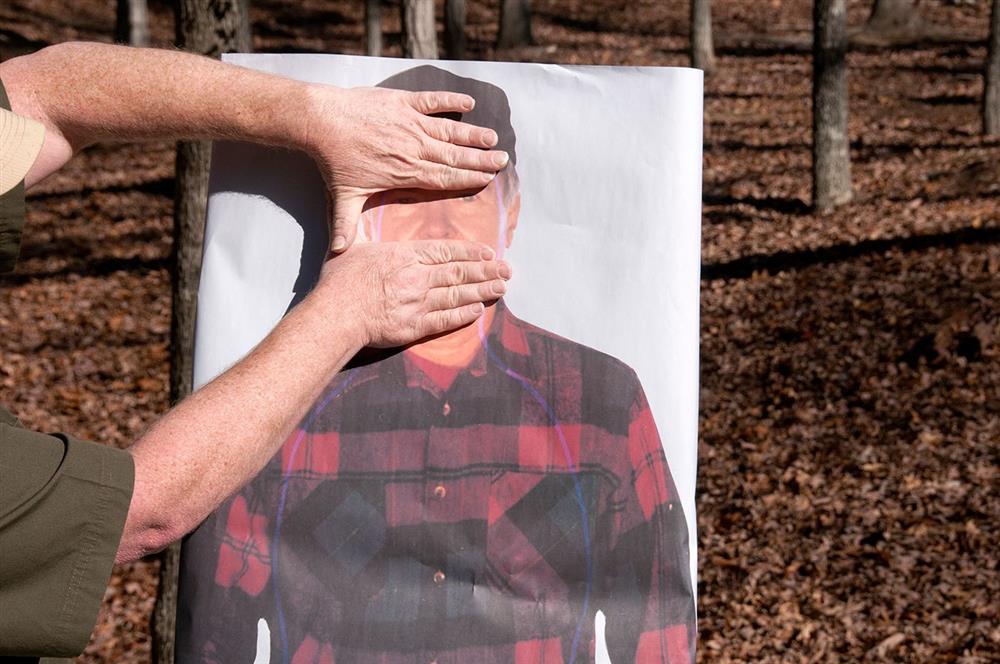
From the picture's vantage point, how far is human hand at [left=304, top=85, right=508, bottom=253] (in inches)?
74.5

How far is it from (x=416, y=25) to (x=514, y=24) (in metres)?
12.5

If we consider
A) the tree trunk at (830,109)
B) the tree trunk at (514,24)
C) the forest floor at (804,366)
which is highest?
the tree trunk at (514,24)

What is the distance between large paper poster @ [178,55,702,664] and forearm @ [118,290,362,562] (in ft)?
0.84

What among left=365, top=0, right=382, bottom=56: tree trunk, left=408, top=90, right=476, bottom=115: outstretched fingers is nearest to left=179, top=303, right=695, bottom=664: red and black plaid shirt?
left=408, top=90, right=476, bottom=115: outstretched fingers

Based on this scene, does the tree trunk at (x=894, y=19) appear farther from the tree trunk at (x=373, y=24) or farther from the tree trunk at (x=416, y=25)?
the tree trunk at (x=416, y=25)

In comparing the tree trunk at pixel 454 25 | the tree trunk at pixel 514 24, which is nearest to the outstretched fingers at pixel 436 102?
the tree trunk at pixel 454 25

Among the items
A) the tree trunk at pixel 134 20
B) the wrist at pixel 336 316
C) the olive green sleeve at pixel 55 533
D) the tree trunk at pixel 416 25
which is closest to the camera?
the olive green sleeve at pixel 55 533

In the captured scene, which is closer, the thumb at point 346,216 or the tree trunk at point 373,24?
Result: the thumb at point 346,216

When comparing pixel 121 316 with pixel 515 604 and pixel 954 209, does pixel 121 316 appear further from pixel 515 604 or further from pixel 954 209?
pixel 515 604

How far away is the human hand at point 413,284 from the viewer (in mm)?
1865

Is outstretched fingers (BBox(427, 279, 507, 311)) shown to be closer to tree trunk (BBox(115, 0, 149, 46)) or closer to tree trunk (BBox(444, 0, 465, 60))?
tree trunk (BBox(444, 0, 465, 60))

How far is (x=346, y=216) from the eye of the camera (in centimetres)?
192

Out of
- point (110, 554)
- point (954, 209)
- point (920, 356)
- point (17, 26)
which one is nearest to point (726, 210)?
point (954, 209)

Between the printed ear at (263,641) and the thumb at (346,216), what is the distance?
750 millimetres
